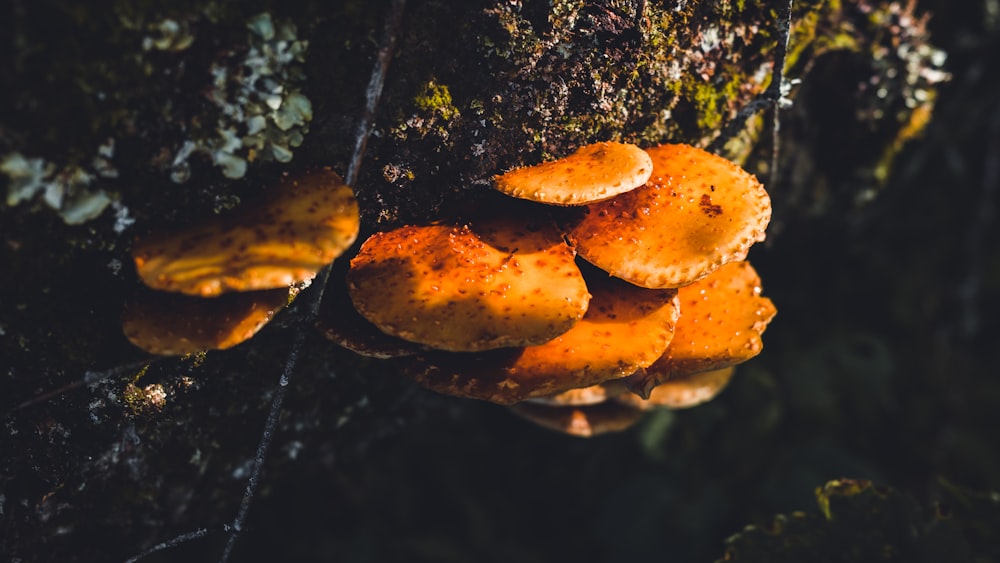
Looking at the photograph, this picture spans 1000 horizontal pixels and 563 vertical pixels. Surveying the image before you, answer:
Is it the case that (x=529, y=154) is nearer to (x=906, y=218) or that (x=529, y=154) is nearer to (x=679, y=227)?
(x=679, y=227)

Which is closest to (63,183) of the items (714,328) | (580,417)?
Answer: (714,328)

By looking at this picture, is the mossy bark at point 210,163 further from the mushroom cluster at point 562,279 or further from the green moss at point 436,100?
the mushroom cluster at point 562,279

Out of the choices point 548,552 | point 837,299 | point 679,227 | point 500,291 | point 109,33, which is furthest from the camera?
point 837,299

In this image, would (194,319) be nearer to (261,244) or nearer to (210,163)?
(261,244)

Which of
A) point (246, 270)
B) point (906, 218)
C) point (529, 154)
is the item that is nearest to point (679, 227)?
point (529, 154)

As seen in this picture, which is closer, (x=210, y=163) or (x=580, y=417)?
(x=210, y=163)

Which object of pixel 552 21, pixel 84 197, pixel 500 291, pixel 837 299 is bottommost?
pixel 837 299

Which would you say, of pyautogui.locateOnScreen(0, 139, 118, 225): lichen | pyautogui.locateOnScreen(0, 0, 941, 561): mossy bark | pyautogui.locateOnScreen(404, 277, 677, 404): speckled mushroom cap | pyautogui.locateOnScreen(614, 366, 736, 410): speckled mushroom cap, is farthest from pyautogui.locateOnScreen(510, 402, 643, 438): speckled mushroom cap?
pyautogui.locateOnScreen(0, 139, 118, 225): lichen
